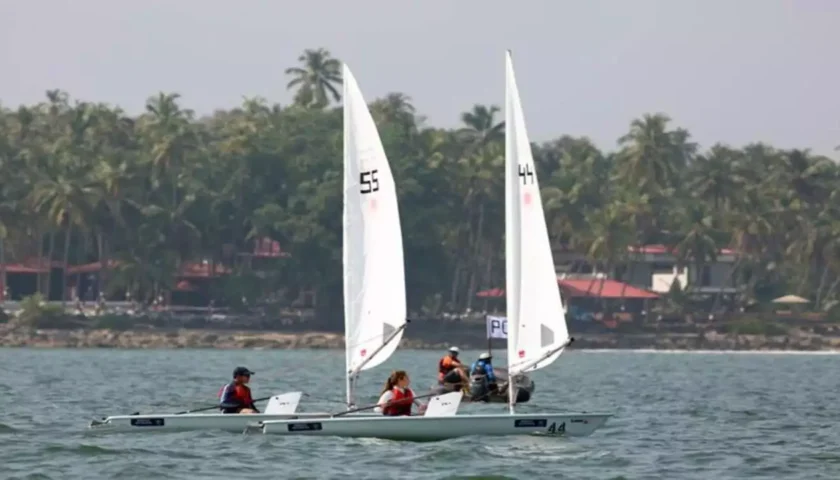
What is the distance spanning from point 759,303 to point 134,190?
144ft

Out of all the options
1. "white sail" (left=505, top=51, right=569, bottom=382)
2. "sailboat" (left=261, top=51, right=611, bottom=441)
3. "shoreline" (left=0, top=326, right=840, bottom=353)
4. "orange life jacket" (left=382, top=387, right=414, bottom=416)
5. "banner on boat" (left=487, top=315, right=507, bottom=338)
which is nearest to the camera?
"sailboat" (left=261, top=51, right=611, bottom=441)

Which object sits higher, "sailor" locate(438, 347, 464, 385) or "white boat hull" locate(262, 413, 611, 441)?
"sailor" locate(438, 347, 464, 385)

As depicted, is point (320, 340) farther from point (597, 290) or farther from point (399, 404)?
point (399, 404)

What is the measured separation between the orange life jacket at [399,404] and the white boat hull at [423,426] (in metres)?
0.67

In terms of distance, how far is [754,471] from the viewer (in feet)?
110

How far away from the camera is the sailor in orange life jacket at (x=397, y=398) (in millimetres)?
35906

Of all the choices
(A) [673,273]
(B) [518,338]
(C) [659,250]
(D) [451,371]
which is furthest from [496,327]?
(C) [659,250]

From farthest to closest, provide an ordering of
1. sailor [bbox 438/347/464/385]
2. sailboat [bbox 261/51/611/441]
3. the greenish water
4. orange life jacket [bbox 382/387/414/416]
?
sailor [bbox 438/347/464/385] < orange life jacket [bbox 382/387/414/416] < sailboat [bbox 261/51/611/441] < the greenish water

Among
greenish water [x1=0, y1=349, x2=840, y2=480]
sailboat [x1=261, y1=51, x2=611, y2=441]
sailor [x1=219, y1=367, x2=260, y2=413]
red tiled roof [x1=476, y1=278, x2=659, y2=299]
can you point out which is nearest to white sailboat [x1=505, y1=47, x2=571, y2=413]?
sailboat [x1=261, y1=51, x2=611, y2=441]

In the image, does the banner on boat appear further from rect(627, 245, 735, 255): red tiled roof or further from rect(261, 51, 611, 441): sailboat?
rect(627, 245, 735, 255): red tiled roof

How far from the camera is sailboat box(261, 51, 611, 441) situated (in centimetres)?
Result: 3528

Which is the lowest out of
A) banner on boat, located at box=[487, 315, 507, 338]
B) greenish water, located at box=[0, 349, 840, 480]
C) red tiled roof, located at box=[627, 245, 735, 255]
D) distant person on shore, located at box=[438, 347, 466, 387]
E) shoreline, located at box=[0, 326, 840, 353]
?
greenish water, located at box=[0, 349, 840, 480]

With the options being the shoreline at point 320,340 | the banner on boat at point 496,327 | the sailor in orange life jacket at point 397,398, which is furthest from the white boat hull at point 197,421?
the shoreline at point 320,340

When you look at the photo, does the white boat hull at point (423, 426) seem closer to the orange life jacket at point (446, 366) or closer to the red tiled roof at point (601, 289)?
the orange life jacket at point (446, 366)
